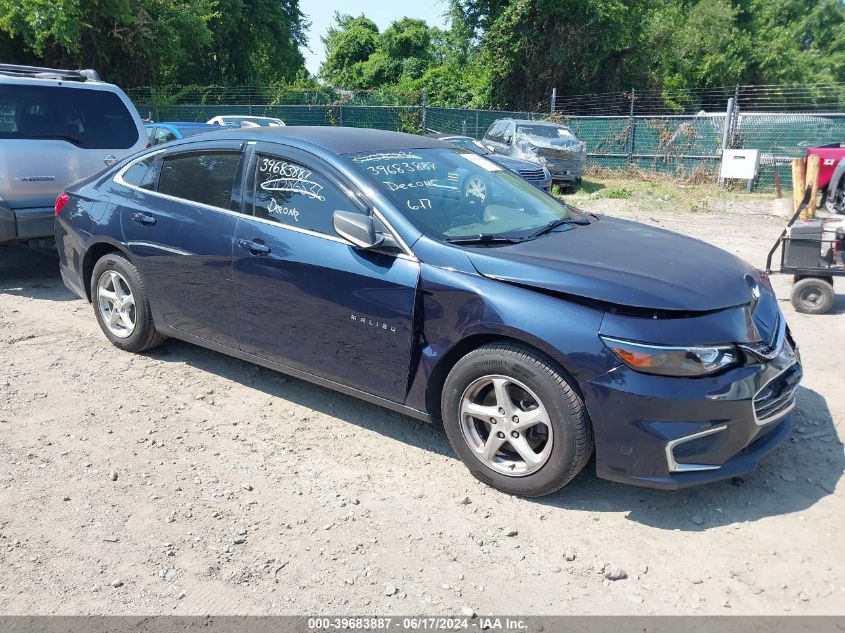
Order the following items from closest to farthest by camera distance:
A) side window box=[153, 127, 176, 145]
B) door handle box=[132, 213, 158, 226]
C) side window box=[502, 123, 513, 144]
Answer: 1. door handle box=[132, 213, 158, 226]
2. side window box=[153, 127, 176, 145]
3. side window box=[502, 123, 513, 144]

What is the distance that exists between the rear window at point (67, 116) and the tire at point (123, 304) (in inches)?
101

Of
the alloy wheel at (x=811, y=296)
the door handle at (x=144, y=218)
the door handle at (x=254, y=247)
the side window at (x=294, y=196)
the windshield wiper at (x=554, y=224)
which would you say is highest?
the side window at (x=294, y=196)

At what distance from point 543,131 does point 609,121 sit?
212 inches

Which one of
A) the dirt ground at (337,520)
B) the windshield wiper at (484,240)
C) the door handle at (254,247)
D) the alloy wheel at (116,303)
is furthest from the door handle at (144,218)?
the windshield wiper at (484,240)

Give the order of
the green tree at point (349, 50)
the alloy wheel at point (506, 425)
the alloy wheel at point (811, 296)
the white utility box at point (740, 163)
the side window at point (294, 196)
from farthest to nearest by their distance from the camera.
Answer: the green tree at point (349, 50) → the white utility box at point (740, 163) → the alloy wheel at point (811, 296) → the side window at point (294, 196) → the alloy wheel at point (506, 425)

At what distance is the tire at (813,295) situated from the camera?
21.8 ft

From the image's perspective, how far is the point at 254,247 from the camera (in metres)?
4.22

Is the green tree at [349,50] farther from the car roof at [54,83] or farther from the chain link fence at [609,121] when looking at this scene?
the car roof at [54,83]

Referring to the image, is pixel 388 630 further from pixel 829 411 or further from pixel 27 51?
pixel 27 51

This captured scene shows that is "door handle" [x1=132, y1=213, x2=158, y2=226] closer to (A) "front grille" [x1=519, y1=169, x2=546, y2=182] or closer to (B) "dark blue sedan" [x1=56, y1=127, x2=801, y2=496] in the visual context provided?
(B) "dark blue sedan" [x1=56, y1=127, x2=801, y2=496]

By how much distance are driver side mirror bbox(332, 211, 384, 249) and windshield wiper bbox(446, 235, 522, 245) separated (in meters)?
0.39

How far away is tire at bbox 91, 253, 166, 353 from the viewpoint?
16.5ft

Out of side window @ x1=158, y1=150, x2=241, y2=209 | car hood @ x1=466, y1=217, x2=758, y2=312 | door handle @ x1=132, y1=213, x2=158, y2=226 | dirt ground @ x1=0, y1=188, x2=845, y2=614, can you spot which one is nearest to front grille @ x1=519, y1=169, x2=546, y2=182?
dirt ground @ x1=0, y1=188, x2=845, y2=614

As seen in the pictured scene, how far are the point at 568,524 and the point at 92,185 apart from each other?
4.23 meters
